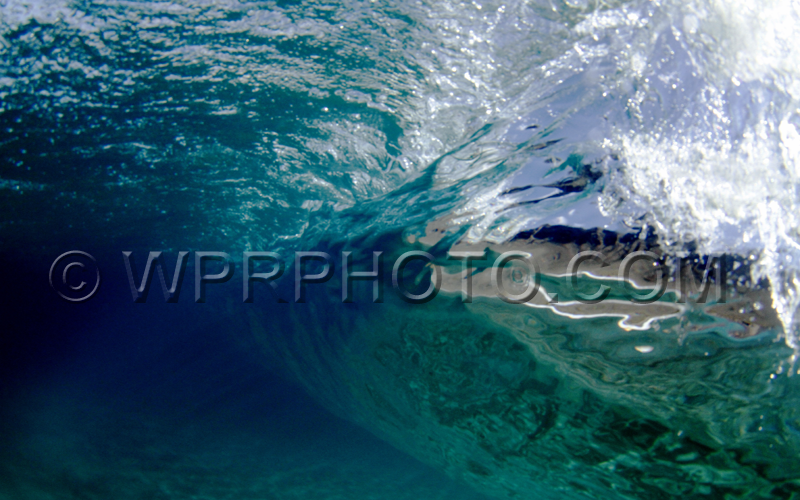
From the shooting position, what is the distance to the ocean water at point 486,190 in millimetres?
3359

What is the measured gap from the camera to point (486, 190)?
15.0 feet

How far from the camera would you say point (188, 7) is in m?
4.14

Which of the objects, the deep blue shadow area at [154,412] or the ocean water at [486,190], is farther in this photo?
the deep blue shadow area at [154,412]

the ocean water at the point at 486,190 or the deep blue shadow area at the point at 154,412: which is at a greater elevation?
the ocean water at the point at 486,190

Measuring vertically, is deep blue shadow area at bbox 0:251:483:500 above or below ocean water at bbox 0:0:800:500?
below

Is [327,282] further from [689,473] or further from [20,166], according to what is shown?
[689,473]

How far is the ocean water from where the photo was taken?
3.36 m

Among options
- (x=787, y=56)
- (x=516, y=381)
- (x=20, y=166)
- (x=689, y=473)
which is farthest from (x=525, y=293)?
(x=20, y=166)

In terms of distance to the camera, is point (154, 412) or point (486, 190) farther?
point (154, 412)

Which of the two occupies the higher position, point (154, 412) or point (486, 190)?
point (486, 190)

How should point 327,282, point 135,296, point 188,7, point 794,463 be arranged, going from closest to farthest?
point 188,7
point 794,463
point 327,282
point 135,296

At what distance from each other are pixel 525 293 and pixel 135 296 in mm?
12965

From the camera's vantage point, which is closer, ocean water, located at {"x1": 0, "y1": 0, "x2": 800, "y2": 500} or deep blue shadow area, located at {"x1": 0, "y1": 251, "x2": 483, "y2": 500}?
ocean water, located at {"x1": 0, "y1": 0, "x2": 800, "y2": 500}

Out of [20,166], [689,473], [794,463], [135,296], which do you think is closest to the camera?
[794,463]
